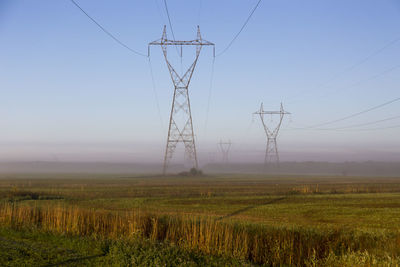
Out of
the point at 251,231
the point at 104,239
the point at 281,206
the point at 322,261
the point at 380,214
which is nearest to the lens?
the point at 322,261

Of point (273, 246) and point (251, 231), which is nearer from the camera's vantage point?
point (273, 246)

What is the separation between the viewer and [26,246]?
21.4 metres

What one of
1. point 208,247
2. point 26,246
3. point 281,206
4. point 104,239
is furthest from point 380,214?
point 26,246

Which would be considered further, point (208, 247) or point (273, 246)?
point (273, 246)

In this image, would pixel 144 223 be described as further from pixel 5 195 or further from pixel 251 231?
pixel 5 195

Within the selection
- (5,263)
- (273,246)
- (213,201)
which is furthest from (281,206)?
(5,263)

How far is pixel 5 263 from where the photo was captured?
18.1m

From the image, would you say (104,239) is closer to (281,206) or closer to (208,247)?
(208,247)

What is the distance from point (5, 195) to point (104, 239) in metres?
40.3

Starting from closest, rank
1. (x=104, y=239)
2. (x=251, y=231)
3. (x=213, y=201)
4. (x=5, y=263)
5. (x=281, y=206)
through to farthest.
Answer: (x=5, y=263), (x=104, y=239), (x=251, y=231), (x=281, y=206), (x=213, y=201)

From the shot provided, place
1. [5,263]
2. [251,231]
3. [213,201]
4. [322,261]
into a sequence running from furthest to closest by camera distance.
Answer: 1. [213,201]
2. [251,231]
3. [322,261]
4. [5,263]

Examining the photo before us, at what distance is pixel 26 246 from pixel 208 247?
11.2 meters

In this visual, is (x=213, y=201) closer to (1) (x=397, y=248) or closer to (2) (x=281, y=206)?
(2) (x=281, y=206)

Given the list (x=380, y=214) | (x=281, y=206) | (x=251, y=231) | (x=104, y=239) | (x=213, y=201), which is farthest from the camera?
(x=213, y=201)
